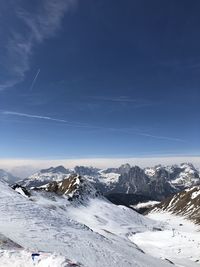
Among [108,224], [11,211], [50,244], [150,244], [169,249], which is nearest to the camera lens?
[50,244]

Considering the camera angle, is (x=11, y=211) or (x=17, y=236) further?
(x=11, y=211)

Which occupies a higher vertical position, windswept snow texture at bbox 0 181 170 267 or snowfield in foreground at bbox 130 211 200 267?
windswept snow texture at bbox 0 181 170 267

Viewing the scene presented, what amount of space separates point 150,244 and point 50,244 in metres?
75.6

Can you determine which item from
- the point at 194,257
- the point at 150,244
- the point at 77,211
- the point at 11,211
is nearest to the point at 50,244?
the point at 11,211

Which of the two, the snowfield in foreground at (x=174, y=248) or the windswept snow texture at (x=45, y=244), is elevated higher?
the windswept snow texture at (x=45, y=244)

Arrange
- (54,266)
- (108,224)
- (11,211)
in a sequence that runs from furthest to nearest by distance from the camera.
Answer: (108,224), (11,211), (54,266)

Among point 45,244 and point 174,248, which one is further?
point 174,248

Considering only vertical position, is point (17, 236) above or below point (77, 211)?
above

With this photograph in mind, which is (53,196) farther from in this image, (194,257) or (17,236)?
(17,236)

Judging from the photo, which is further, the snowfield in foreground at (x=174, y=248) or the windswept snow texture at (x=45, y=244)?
the snowfield in foreground at (x=174, y=248)

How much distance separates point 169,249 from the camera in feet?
292

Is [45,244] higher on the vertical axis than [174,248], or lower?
higher

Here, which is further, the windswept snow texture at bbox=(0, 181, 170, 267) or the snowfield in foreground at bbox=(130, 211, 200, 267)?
the snowfield in foreground at bbox=(130, 211, 200, 267)

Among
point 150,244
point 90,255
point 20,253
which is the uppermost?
point 20,253
